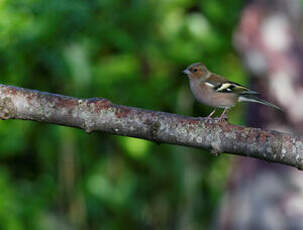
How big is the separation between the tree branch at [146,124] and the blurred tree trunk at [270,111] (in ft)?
14.8

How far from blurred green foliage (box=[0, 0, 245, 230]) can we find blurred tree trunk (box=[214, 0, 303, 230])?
1.21 ft

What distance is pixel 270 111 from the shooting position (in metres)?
8.11

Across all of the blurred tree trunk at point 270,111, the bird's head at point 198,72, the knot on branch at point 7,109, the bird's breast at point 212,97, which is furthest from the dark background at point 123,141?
the knot on branch at point 7,109

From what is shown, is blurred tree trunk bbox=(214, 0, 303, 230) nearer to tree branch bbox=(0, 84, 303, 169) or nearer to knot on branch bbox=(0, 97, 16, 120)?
tree branch bbox=(0, 84, 303, 169)

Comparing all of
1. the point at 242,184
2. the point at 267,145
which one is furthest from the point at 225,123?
the point at 242,184

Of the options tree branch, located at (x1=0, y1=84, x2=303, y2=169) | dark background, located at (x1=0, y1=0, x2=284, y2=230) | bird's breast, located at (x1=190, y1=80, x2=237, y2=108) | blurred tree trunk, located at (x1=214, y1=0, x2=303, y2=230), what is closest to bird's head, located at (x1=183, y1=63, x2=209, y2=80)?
bird's breast, located at (x1=190, y1=80, x2=237, y2=108)

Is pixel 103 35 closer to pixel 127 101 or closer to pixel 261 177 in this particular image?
pixel 127 101

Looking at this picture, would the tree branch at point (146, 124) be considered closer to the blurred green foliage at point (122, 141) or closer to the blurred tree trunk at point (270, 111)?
the blurred green foliage at point (122, 141)

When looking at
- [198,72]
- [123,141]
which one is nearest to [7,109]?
[198,72]

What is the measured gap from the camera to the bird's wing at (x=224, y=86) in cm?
552

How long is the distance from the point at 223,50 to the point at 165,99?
1019 mm

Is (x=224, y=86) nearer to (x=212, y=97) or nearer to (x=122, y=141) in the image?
(x=212, y=97)

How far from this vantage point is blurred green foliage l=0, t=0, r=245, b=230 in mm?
7547

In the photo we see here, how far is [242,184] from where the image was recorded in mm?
8367
